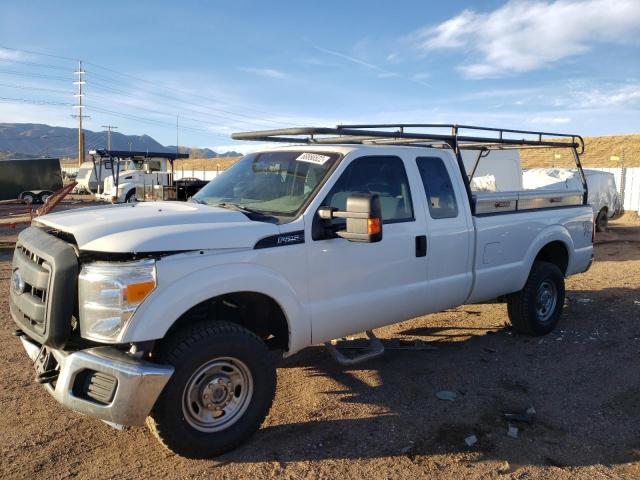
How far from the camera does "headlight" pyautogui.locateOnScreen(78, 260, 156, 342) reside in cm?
305

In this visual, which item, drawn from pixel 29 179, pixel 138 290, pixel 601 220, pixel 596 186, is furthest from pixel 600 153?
pixel 138 290

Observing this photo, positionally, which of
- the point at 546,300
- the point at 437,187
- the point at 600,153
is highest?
the point at 600,153

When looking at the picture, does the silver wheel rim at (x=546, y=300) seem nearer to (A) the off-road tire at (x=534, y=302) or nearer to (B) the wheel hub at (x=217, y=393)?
(A) the off-road tire at (x=534, y=302)

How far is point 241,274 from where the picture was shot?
346 centimetres

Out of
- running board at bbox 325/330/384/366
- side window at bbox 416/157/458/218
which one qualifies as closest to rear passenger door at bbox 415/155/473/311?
side window at bbox 416/157/458/218

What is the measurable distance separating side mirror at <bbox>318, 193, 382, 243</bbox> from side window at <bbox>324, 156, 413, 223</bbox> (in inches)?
19.6

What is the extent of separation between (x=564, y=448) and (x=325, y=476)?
1.67m

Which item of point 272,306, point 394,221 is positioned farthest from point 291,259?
point 394,221

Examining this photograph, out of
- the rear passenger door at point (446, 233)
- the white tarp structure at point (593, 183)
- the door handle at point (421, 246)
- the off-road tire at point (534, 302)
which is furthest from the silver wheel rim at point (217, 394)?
the white tarp structure at point (593, 183)

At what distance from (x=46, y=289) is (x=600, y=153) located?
175 ft

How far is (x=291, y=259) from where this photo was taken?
12.3 feet

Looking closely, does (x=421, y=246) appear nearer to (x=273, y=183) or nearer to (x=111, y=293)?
(x=273, y=183)

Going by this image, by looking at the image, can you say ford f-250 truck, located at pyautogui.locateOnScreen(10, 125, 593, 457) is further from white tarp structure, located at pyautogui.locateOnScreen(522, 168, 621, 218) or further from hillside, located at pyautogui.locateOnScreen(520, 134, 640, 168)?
hillside, located at pyautogui.locateOnScreen(520, 134, 640, 168)

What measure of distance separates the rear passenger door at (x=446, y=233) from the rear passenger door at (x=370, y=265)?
148 mm
